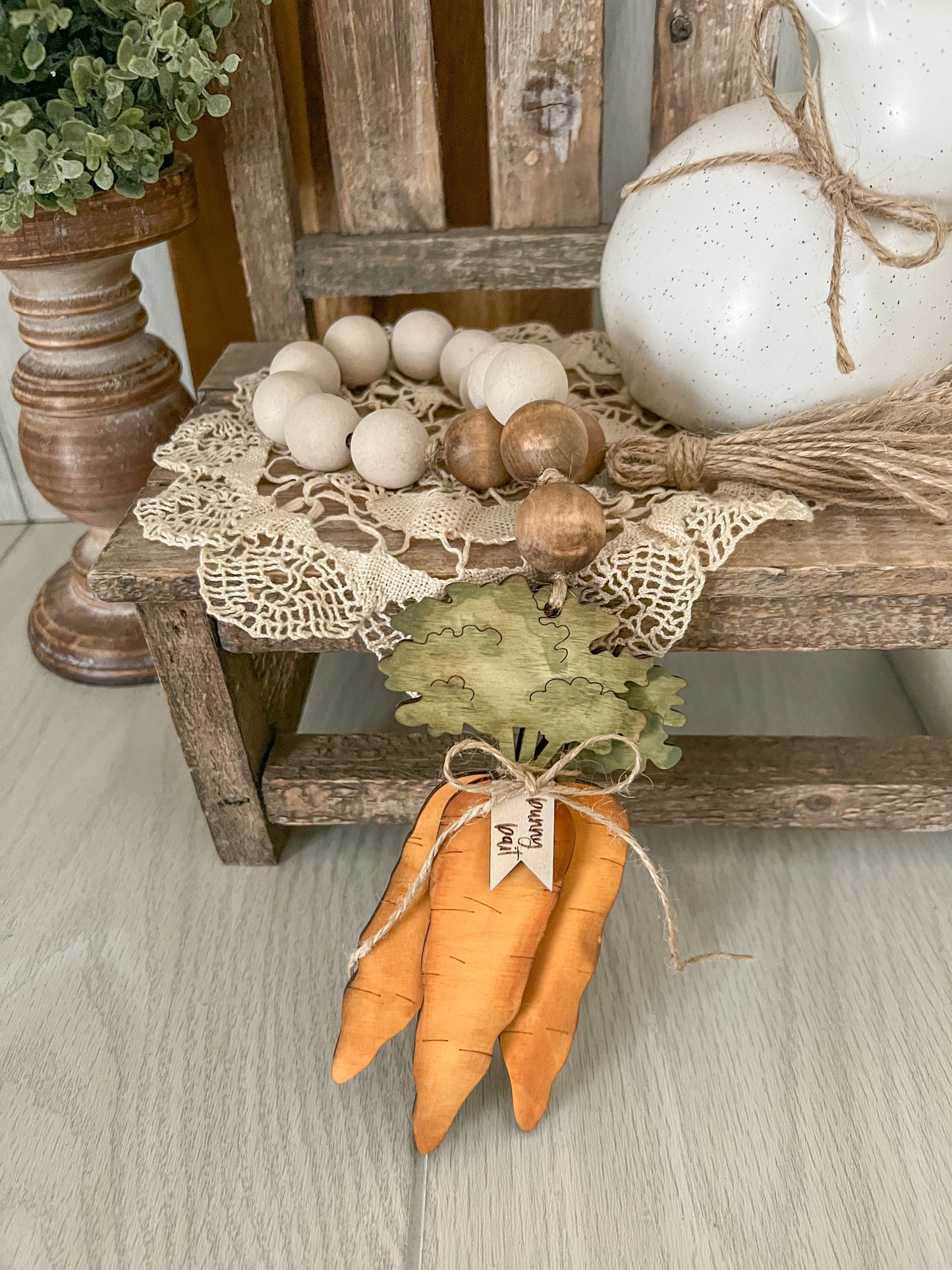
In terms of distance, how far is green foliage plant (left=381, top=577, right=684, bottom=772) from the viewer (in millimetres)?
530

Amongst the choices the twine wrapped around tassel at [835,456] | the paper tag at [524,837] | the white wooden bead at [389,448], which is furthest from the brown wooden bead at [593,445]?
the paper tag at [524,837]

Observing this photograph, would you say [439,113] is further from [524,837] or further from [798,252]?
[524,837]

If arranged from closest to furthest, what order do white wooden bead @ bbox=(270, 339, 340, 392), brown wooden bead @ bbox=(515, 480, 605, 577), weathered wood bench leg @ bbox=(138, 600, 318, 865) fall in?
brown wooden bead @ bbox=(515, 480, 605, 577) → weathered wood bench leg @ bbox=(138, 600, 318, 865) → white wooden bead @ bbox=(270, 339, 340, 392)

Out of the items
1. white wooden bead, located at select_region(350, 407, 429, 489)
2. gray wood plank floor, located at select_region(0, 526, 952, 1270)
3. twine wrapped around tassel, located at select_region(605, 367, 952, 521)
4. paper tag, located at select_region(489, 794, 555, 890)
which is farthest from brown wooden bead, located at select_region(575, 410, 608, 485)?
gray wood plank floor, located at select_region(0, 526, 952, 1270)

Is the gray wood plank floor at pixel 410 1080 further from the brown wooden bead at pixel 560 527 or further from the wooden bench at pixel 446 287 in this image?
the brown wooden bead at pixel 560 527

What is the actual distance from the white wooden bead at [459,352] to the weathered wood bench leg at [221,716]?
266 millimetres

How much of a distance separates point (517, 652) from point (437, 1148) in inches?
12.0

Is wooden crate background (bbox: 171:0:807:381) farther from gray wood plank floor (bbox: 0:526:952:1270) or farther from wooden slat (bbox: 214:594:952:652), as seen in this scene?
gray wood plank floor (bbox: 0:526:952:1270)

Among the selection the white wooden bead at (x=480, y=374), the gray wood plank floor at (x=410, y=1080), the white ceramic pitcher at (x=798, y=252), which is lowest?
the gray wood plank floor at (x=410, y=1080)

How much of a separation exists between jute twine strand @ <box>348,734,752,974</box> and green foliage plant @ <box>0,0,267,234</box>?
465 millimetres

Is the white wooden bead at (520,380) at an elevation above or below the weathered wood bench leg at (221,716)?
above

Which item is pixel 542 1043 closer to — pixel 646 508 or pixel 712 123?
pixel 646 508

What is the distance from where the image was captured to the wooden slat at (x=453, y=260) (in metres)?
0.82

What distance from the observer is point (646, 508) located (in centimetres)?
62
